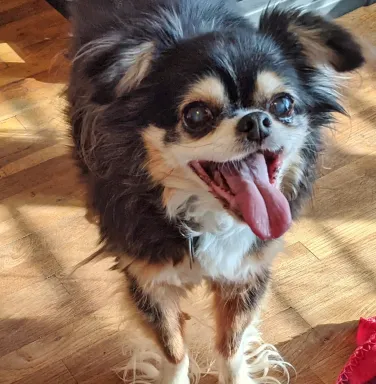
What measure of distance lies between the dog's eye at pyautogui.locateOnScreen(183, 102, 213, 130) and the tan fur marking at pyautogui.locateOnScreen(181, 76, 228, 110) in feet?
0.04

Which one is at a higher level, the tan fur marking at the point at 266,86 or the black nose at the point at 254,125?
the tan fur marking at the point at 266,86

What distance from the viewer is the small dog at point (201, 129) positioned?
1151mm

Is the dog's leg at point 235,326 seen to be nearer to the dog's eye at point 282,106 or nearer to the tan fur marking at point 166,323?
the tan fur marking at point 166,323

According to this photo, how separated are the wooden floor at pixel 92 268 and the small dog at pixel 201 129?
0.22 metres

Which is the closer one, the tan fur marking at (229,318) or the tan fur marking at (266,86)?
the tan fur marking at (266,86)

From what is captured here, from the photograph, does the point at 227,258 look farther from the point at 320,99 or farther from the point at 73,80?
the point at 73,80

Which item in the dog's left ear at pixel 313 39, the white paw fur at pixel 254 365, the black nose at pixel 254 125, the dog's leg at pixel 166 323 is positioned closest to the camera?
the black nose at pixel 254 125

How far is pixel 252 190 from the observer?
1.18m

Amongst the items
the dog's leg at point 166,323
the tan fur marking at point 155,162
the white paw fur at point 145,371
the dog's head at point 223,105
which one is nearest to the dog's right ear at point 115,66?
the dog's head at point 223,105

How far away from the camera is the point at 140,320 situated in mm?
1509

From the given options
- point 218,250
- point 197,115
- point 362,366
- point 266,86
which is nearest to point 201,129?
point 197,115

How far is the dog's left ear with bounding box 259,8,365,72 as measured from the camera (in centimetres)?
122

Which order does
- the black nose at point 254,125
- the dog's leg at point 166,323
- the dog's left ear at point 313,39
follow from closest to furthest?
the black nose at point 254,125, the dog's left ear at point 313,39, the dog's leg at point 166,323

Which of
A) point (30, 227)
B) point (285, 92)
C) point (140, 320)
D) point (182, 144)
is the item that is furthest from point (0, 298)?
point (285, 92)
